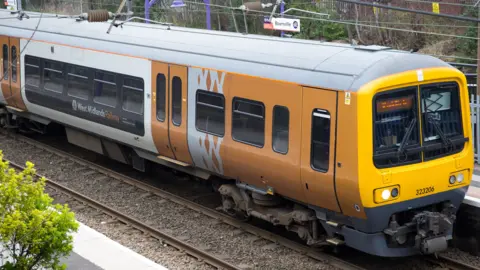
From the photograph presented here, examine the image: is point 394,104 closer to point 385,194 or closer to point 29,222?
point 385,194

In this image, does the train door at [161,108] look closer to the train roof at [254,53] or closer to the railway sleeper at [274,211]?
the train roof at [254,53]

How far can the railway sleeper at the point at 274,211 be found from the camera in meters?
11.3

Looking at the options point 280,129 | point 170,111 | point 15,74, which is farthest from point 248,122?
point 15,74

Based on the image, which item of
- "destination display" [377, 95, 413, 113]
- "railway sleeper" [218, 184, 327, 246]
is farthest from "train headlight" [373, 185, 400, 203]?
"railway sleeper" [218, 184, 327, 246]

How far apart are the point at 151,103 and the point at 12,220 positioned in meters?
6.69

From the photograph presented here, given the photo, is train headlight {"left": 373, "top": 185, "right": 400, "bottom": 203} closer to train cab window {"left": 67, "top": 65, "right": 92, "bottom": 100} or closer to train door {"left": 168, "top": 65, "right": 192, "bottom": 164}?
train door {"left": 168, "top": 65, "right": 192, "bottom": 164}

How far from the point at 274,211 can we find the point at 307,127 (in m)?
2.00

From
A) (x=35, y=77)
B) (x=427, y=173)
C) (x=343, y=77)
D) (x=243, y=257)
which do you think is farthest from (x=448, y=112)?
(x=35, y=77)

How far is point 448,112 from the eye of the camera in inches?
423

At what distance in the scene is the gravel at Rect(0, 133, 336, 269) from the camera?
455 inches

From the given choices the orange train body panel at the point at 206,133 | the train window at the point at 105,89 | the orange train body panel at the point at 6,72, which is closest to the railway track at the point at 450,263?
the orange train body panel at the point at 206,133

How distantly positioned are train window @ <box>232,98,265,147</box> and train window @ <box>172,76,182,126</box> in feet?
5.08

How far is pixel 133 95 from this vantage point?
14.7 m

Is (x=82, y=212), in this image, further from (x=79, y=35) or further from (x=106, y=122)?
(x=79, y=35)
